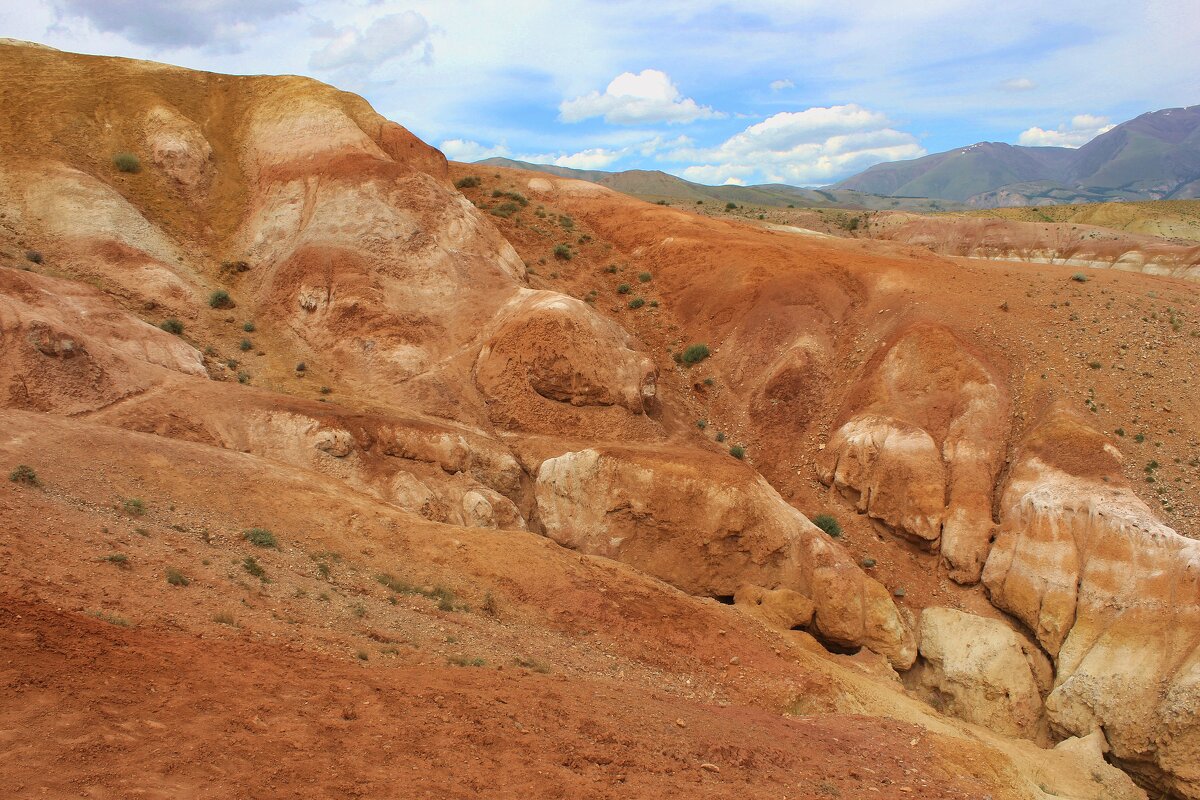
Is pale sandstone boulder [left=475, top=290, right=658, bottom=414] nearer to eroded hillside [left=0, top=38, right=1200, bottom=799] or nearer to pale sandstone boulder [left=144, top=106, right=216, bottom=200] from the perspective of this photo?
eroded hillside [left=0, top=38, right=1200, bottom=799]

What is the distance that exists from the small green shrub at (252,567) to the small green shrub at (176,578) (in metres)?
1.22

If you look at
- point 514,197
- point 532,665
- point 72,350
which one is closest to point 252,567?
point 532,665

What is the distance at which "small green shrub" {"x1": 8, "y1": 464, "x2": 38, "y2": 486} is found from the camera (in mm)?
12375

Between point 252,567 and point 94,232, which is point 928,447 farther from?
point 94,232

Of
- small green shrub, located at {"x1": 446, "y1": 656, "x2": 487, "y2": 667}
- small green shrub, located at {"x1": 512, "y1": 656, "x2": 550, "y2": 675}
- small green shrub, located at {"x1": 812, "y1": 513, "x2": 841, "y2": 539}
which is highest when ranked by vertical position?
small green shrub, located at {"x1": 446, "y1": 656, "x2": 487, "y2": 667}

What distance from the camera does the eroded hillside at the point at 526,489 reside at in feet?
30.1

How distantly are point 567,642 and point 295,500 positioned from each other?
21.2 ft

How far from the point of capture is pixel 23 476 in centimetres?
1248

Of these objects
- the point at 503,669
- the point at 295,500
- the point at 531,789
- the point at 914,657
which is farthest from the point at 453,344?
the point at 531,789

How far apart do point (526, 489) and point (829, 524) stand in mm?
10267

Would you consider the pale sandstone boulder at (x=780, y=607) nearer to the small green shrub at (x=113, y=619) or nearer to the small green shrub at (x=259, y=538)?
the small green shrub at (x=259, y=538)

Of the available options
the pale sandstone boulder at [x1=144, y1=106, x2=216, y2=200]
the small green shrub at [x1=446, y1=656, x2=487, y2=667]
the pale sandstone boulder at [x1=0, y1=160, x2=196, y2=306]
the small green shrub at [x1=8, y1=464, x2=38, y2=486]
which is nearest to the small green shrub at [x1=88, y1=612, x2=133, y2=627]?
the small green shrub at [x1=446, y1=656, x2=487, y2=667]

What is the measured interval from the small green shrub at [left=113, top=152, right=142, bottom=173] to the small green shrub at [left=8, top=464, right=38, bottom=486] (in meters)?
19.5

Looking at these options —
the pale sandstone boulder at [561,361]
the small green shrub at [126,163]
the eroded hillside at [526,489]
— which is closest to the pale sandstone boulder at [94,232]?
the eroded hillside at [526,489]
